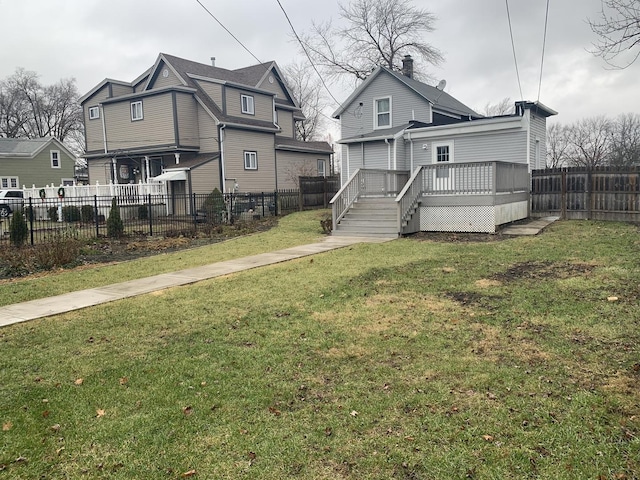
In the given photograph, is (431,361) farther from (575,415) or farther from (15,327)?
(15,327)

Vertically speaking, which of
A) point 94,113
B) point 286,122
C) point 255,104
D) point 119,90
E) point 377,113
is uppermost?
point 119,90

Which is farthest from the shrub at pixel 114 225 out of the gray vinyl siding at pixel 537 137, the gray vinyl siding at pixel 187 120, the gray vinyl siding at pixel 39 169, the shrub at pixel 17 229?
the gray vinyl siding at pixel 39 169

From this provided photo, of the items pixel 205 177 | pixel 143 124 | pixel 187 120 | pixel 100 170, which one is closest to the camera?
pixel 205 177

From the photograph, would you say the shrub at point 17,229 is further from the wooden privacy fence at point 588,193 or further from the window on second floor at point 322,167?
the window on second floor at point 322,167

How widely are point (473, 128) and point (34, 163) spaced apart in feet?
127

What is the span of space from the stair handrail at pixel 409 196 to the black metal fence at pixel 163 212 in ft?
23.2

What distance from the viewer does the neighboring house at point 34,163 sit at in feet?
134

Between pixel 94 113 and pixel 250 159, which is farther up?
pixel 94 113

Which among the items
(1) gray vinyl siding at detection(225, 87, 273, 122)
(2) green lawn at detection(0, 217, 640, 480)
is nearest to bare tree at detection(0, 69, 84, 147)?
(1) gray vinyl siding at detection(225, 87, 273, 122)

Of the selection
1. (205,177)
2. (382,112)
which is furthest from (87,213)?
(382,112)

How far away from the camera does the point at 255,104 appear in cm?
3052

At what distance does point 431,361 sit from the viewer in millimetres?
4699

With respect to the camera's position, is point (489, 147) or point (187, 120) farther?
point (187, 120)

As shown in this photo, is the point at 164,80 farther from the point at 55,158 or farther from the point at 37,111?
the point at 37,111
